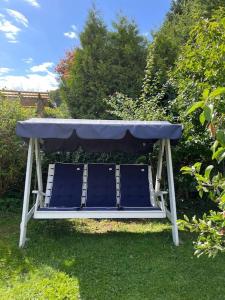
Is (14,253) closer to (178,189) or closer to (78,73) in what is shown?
(178,189)

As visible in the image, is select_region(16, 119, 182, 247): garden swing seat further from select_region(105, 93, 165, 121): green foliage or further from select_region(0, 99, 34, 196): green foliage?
select_region(0, 99, 34, 196): green foliage

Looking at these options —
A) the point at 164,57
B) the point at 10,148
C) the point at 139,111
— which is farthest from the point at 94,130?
the point at 164,57

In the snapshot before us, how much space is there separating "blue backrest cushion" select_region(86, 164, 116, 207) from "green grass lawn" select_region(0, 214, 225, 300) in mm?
640

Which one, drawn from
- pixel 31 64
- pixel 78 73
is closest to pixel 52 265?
pixel 78 73

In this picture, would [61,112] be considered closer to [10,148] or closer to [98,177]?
[10,148]

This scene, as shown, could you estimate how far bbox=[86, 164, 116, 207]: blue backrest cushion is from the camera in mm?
6570

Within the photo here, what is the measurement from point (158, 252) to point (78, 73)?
7081 mm

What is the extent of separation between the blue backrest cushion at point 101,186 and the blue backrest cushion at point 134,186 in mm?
206

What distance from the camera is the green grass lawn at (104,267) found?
4.05 m

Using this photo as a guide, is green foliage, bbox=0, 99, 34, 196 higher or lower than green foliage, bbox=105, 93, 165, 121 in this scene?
lower

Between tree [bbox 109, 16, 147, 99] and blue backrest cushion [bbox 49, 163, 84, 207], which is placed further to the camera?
tree [bbox 109, 16, 147, 99]

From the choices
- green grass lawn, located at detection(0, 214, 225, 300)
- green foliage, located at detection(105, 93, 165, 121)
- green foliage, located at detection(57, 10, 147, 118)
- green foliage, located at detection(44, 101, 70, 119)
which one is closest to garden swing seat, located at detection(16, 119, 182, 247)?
green grass lawn, located at detection(0, 214, 225, 300)

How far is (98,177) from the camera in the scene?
6969 mm

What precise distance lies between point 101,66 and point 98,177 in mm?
4776
